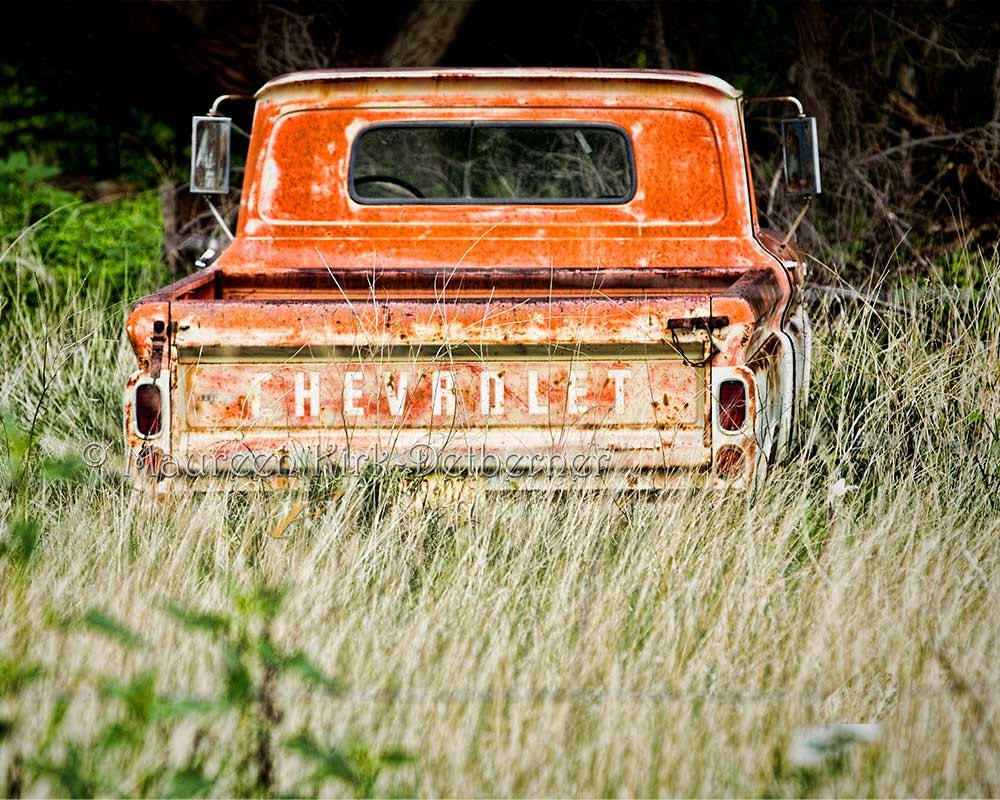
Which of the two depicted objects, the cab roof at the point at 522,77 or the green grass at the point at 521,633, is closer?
the green grass at the point at 521,633

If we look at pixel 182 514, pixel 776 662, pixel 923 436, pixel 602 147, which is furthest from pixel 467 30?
pixel 776 662

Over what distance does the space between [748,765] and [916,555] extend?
112 cm

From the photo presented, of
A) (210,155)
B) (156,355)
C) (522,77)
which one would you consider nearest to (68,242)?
(210,155)

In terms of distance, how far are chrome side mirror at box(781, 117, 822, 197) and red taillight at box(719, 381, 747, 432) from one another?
4.65 feet

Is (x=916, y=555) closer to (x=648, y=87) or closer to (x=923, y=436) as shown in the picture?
(x=923, y=436)

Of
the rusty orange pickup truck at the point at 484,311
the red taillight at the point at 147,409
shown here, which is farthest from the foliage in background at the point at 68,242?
the red taillight at the point at 147,409

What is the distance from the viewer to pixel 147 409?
11.2 feet

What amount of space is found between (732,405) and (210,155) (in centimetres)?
233

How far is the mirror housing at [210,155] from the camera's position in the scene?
453 centimetres

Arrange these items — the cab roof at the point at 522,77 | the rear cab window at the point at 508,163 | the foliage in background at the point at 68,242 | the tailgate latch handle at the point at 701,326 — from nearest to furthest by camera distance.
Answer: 1. the tailgate latch handle at the point at 701,326
2. the cab roof at the point at 522,77
3. the foliage in background at the point at 68,242
4. the rear cab window at the point at 508,163

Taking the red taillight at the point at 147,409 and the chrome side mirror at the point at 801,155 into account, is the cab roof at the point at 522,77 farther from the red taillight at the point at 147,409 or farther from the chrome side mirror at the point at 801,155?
the red taillight at the point at 147,409

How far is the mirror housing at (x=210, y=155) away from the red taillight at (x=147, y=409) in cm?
137

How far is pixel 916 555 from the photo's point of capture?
10.4 ft

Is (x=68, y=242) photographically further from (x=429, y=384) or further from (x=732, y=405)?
(x=732, y=405)
